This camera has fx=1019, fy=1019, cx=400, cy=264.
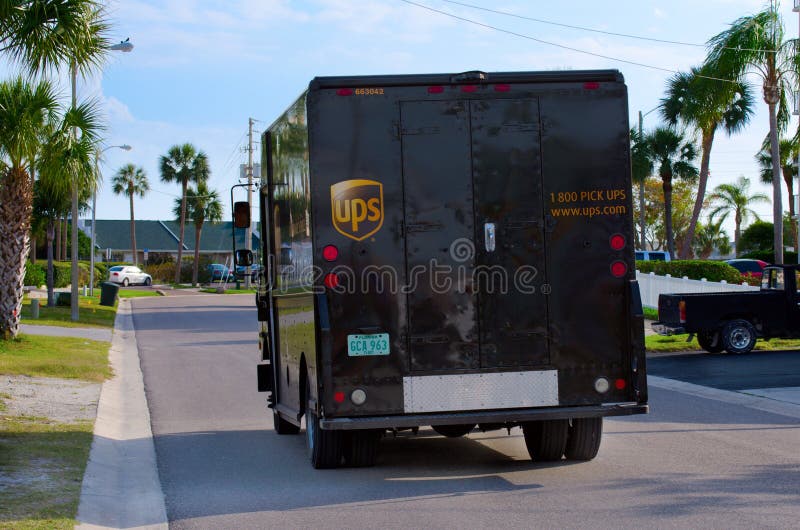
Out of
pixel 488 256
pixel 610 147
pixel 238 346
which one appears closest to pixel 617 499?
pixel 488 256

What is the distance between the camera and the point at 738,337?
19797mm

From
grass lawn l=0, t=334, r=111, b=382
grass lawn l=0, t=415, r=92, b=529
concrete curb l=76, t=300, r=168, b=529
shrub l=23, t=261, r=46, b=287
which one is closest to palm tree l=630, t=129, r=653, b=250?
grass lawn l=0, t=334, r=111, b=382

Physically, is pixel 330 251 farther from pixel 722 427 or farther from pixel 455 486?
pixel 722 427

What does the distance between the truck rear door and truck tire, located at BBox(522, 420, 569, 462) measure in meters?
1.04

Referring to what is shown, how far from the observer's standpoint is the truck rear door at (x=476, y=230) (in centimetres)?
849

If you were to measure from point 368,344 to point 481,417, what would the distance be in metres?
1.10

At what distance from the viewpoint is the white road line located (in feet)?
42.9

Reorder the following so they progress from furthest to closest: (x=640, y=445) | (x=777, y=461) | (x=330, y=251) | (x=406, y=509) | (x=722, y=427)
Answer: (x=722, y=427) → (x=640, y=445) → (x=777, y=461) → (x=330, y=251) → (x=406, y=509)

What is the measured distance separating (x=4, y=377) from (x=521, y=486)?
11.4 metres

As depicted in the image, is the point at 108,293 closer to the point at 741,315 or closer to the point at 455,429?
the point at 741,315

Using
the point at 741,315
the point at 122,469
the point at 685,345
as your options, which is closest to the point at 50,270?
the point at 685,345

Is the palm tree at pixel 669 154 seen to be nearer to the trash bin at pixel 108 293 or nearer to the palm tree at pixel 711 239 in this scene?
the trash bin at pixel 108 293

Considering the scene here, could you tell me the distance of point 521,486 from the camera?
8.35m

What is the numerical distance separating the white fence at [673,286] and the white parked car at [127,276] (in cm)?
4942
